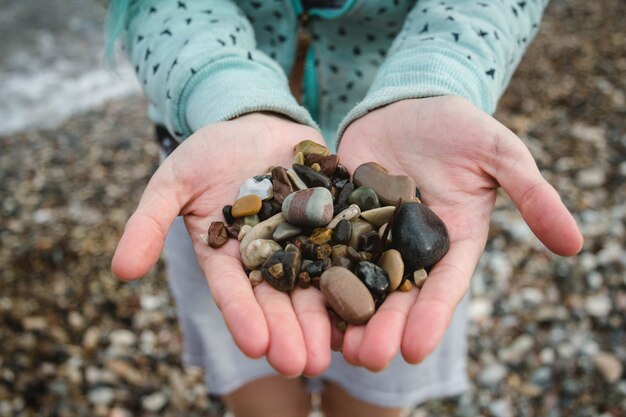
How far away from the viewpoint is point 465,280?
126 cm

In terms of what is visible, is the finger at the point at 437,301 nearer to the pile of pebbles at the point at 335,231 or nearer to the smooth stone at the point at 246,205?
the pile of pebbles at the point at 335,231

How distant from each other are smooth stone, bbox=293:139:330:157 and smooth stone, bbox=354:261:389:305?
37 centimetres

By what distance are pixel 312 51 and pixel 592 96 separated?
3.18 metres

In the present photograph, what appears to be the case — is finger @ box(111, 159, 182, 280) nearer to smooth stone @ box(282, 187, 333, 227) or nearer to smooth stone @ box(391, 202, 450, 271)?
smooth stone @ box(282, 187, 333, 227)

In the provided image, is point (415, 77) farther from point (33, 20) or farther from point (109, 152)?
point (33, 20)

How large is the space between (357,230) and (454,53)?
568 millimetres

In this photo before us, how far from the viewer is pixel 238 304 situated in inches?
46.9

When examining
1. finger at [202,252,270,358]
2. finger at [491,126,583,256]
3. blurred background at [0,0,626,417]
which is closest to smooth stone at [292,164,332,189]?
finger at [202,252,270,358]

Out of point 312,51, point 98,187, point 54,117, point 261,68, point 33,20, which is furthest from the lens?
point 33,20

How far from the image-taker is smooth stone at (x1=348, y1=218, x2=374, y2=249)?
1447mm

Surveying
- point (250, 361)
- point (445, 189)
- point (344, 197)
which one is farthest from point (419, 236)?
point (250, 361)

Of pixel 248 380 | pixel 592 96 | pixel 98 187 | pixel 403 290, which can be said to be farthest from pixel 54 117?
pixel 403 290

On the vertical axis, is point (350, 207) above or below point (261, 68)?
below

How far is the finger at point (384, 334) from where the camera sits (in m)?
1.14
